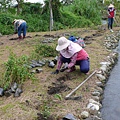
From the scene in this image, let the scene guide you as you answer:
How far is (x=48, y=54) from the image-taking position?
7902 millimetres

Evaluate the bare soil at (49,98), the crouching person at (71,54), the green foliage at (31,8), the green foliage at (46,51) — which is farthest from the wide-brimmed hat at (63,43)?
the green foliage at (31,8)

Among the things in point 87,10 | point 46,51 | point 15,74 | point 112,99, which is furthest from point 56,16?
point 112,99

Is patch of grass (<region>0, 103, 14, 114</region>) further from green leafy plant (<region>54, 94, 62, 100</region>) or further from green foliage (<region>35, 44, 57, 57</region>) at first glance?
green foliage (<region>35, 44, 57, 57</region>)

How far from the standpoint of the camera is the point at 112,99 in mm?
5488

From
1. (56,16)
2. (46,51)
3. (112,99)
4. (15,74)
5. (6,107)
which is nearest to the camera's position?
(6,107)

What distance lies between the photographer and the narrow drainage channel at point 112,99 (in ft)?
15.7

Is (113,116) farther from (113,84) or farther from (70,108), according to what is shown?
(113,84)

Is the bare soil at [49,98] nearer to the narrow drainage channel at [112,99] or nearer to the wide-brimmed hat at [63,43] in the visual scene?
the narrow drainage channel at [112,99]

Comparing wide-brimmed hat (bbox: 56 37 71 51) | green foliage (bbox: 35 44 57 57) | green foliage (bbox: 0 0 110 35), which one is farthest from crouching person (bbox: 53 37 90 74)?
green foliage (bbox: 0 0 110 35)

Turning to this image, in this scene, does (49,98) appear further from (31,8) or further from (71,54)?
(31,8)

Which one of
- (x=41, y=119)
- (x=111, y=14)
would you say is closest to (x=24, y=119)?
(x=41, y=119)

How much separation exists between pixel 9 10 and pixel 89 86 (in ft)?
42.3

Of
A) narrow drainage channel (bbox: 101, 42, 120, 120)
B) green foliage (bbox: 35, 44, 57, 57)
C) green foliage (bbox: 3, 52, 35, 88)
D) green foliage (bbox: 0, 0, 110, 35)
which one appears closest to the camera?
narrow drainage channel (bbox: 101, 42, 120, 120)

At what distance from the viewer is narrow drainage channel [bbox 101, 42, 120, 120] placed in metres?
4.79
